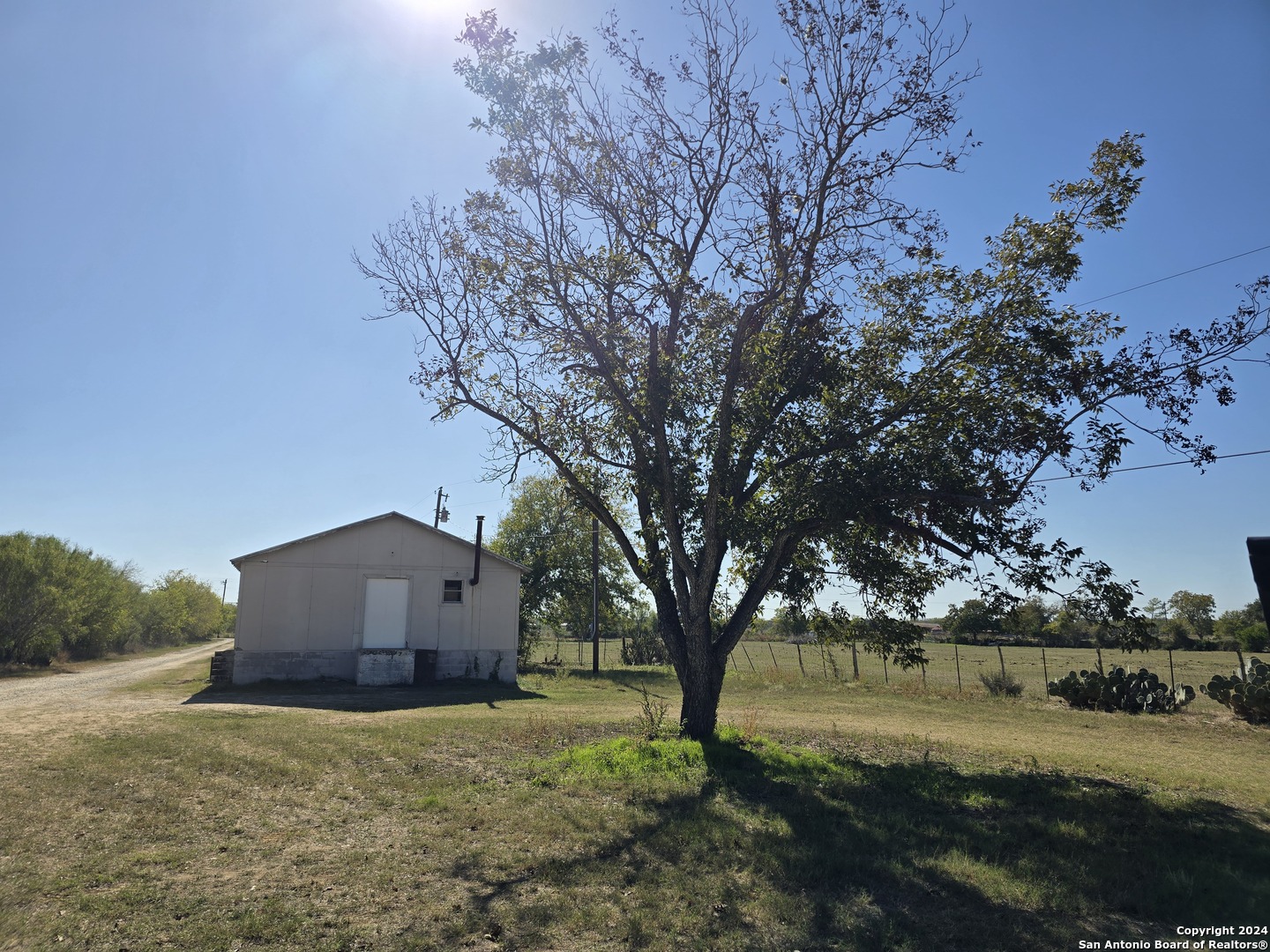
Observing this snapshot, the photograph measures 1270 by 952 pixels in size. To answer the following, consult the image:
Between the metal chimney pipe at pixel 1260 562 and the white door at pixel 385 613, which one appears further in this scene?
the white door at pixel 385 613

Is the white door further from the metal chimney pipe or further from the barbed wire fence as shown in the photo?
the metal chimney pipe

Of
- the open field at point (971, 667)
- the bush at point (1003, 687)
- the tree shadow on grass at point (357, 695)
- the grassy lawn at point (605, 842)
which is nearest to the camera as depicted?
the grassy lawn at point (605, 842)

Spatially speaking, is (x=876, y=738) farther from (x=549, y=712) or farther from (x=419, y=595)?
(x=419, y=595)

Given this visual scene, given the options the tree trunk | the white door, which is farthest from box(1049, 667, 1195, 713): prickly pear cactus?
the white door

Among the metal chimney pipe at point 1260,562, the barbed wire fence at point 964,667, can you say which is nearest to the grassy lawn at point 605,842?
the metal chimney pipe at point 1260,562

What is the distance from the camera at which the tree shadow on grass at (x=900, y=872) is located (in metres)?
5.02

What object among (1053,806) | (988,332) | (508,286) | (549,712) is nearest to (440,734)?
(549,712)

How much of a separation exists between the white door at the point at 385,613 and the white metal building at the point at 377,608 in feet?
0.10

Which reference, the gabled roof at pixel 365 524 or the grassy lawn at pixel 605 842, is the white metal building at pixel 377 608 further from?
the grassy lawn at pixel 605 842

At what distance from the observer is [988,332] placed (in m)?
11.0

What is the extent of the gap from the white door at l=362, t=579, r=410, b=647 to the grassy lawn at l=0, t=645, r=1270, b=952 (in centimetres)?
1185

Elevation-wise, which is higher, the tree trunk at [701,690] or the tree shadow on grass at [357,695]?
the tree trunk at [701,690]

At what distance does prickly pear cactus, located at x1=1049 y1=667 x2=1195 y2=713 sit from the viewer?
802 inches

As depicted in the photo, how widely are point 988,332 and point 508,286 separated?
7.72 m
